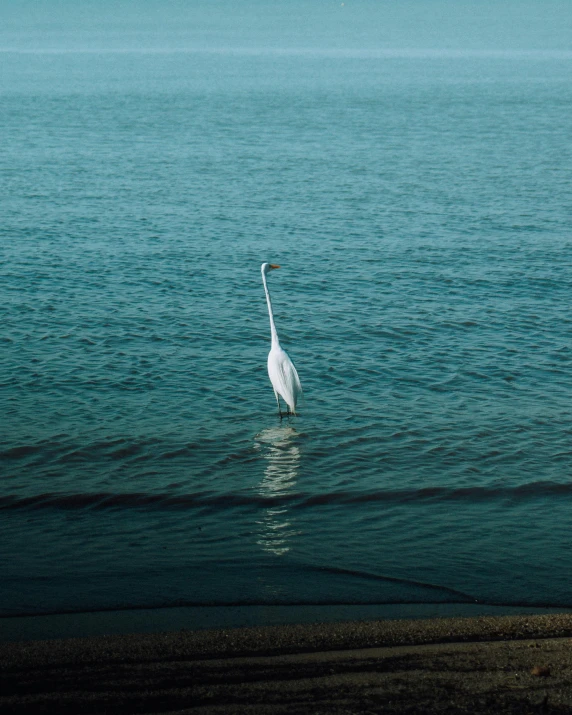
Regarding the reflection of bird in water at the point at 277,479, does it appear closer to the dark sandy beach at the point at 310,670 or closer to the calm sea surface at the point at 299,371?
the calm sea surface at the point at 299,371

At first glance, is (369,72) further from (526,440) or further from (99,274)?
(526,440)

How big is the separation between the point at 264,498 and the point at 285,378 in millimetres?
2869

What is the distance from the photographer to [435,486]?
10.8 metres

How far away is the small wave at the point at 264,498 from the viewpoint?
10.2 metres

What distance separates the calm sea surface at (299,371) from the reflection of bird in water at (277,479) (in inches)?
1.5

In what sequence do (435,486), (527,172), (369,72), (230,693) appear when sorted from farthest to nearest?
(369,72)
(527,172)
(435,486)
(230,693)

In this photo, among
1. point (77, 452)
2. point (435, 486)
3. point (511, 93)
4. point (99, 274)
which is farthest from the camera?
point (511, 93)

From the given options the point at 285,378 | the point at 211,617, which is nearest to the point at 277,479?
the point at 285,378

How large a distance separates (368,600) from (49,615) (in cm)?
258

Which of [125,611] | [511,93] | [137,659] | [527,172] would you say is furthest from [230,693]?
[511,93]

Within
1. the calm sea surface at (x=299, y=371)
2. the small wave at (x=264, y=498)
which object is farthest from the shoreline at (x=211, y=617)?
the small wave at (x=264, y=498)

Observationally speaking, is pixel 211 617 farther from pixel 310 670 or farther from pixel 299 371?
pixel 299 371

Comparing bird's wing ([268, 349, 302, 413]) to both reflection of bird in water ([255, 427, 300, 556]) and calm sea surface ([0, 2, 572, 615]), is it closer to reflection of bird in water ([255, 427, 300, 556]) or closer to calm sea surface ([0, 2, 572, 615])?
calm sea surface ([0, 2, 572, 615])

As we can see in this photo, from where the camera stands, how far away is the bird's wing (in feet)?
42.4
